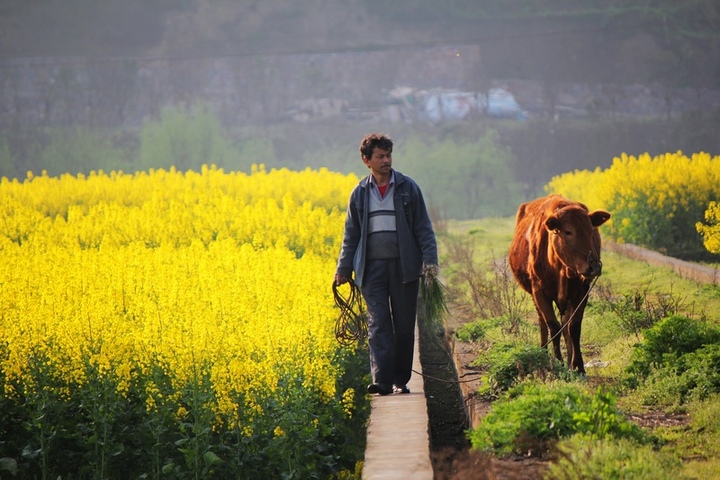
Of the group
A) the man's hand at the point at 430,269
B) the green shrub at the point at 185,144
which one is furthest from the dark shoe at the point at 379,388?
the green shrub at the point at 185,144

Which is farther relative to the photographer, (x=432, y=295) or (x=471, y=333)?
(x=471, y=333)

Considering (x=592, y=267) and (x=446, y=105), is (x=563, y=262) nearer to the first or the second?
(x=592, y=267)

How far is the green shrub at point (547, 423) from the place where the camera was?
6004mm

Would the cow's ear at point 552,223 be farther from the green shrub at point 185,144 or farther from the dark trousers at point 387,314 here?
the green shrub at point 185,144

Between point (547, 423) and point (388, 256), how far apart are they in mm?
2205

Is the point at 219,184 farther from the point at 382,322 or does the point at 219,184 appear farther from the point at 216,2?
the point at 216,2

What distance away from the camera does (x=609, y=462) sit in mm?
5352

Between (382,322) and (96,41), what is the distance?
4889cm

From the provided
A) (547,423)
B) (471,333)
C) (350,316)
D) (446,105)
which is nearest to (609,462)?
(547,423)

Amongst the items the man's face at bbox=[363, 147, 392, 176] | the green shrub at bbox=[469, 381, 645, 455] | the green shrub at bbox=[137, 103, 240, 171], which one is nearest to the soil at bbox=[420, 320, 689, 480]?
the green shrub at bbox=[469, 381, 645, 455]

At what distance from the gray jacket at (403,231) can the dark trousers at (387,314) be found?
0.10 metres

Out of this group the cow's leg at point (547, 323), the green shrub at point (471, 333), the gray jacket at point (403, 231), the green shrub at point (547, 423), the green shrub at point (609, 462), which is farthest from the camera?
the green shrub at point (471, 333)

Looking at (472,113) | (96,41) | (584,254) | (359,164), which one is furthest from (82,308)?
(96,41)

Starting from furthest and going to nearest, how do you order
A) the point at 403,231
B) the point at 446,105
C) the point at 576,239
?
the point at 446,105
the point at 576,239
the point at 403,231
